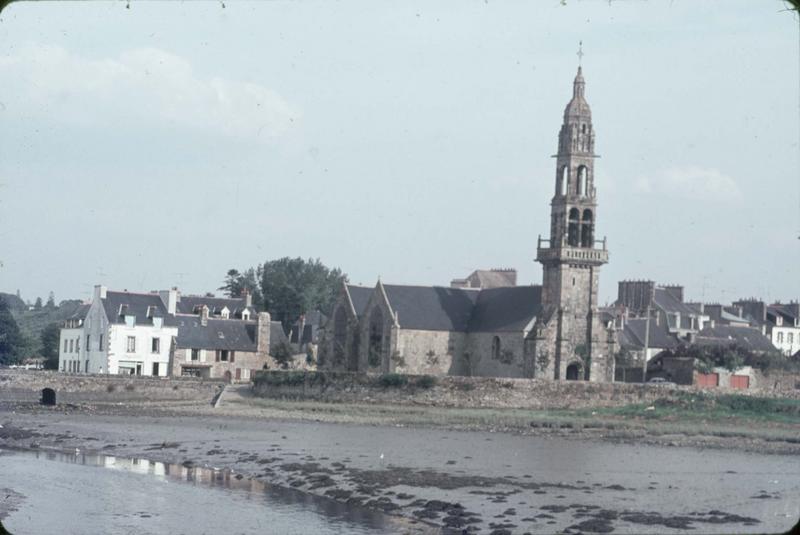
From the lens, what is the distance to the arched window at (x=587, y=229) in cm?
7112

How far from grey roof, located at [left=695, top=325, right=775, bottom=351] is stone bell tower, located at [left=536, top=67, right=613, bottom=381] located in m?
21.4

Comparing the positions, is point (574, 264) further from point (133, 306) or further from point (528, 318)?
point (133, 306)

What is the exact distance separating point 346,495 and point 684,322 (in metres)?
66.4

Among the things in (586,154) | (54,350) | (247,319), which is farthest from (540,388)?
(54,350)

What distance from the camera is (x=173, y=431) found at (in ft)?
170

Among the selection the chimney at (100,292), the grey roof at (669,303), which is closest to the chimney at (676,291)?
the grey roof at (669,303)

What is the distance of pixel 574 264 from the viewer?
70.3 metres

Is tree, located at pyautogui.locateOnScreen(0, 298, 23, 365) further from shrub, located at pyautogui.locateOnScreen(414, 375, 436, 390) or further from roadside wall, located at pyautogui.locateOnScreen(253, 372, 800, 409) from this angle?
shrub, located at pyautogui.locateOnScreen(414, 375, 436, 390)

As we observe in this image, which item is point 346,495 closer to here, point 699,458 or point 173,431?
point 699,458

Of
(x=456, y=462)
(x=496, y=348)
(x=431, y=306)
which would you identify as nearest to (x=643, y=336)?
(x=496, y=348)

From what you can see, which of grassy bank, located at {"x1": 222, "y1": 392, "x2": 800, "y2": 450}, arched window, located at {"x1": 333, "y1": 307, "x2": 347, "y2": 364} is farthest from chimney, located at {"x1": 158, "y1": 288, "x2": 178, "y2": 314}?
grassy bank, located at {"x1": 222, "y1": 392, "x2": 800, "y2": 450}

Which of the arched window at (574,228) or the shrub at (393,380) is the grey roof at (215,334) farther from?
the arched window at (574,228)

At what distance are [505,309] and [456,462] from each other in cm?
3496

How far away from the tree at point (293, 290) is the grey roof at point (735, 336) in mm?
34210
